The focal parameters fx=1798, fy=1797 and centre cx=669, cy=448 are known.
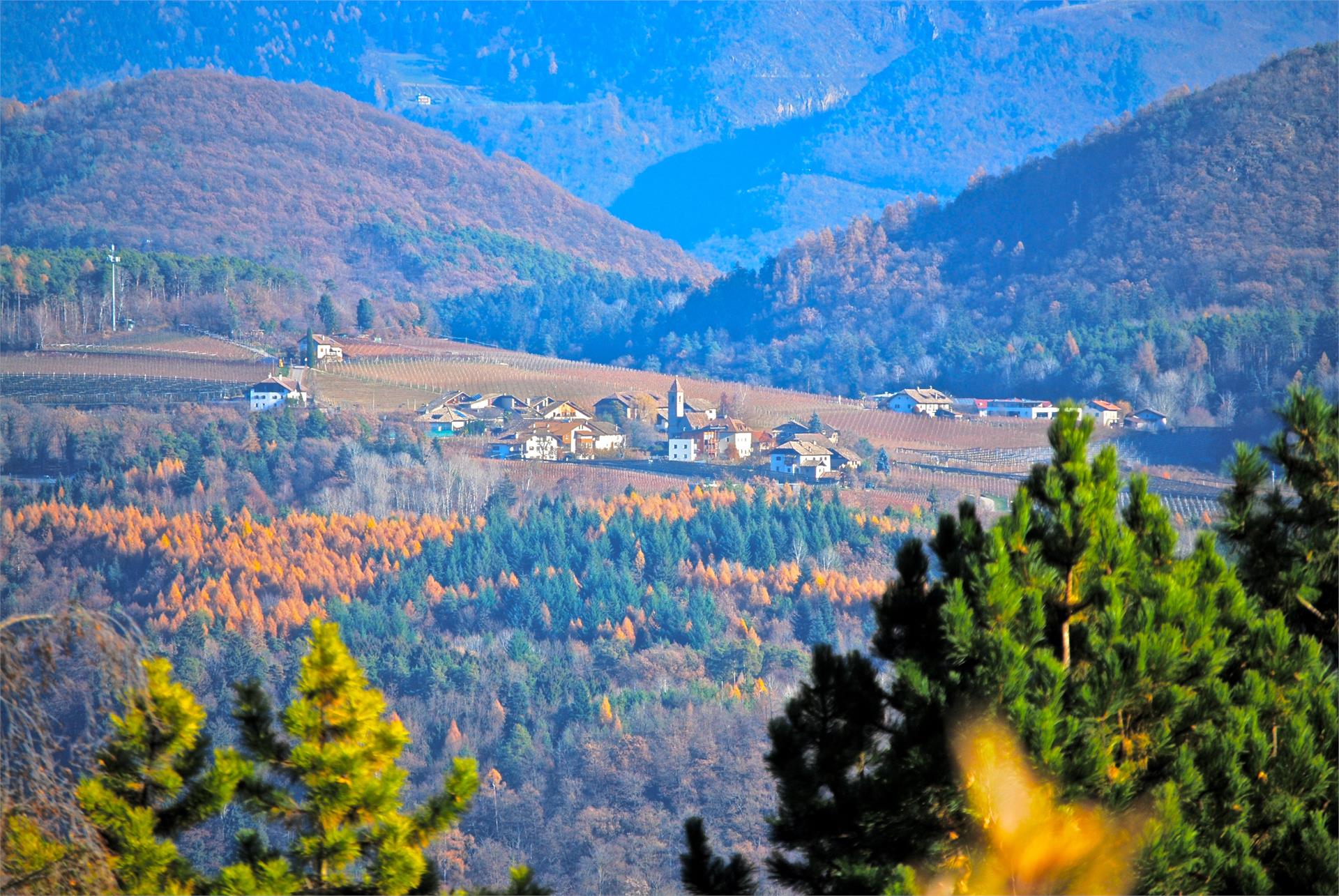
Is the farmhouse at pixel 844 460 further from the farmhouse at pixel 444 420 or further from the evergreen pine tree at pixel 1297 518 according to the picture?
the evergreen pine tree at pixel 1297 518

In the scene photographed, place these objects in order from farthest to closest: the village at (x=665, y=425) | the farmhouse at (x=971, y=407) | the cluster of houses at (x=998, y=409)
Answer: the farmhouse at (x=971, y=407) < the cluster of houses at (x=998, y=409) < the village at (x=665, y=425)

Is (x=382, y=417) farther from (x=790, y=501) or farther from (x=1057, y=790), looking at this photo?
(x=1057, y=790)

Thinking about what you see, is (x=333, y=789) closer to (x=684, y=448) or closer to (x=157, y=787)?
(x=157, y=787)

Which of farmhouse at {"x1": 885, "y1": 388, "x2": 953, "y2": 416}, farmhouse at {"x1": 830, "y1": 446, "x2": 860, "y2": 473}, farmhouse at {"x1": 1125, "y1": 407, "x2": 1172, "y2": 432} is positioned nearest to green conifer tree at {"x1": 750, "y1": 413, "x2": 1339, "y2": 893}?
farmhouse at {"x1": 830, "y1": 446, "x2": 860, "y2": 473}

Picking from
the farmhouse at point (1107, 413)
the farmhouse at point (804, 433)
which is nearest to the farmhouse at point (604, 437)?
the farmhouse at point (804, 433)

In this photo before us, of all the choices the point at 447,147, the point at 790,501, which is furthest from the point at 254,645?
the point at 447,147
